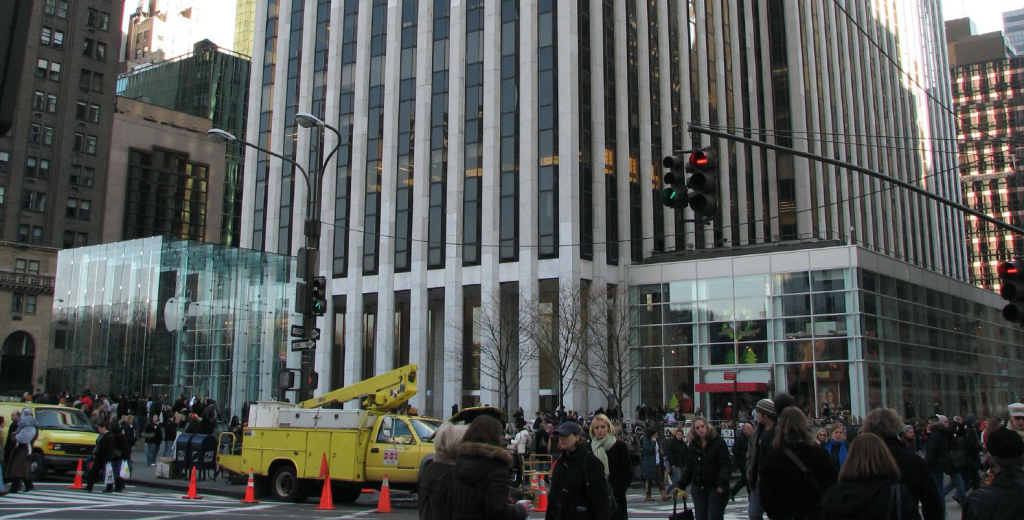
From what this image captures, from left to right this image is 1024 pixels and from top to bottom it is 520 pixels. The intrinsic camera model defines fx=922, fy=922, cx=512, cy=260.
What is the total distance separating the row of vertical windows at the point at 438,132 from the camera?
52094 millimetres

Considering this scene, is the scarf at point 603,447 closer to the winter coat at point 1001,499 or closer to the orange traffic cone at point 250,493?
the winter coat at point 1001,499

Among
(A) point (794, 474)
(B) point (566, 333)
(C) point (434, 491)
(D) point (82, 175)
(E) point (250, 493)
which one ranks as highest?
(D) point (82, 175)

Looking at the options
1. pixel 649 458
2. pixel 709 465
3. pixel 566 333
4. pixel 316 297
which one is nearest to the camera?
pixel 709 465

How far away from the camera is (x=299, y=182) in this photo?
5769 centimetres

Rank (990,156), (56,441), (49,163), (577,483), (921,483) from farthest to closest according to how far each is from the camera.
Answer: (990,156) → (49,163) → (56,441) → (577,483) → (921,483)

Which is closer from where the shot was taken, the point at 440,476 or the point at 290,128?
the point at 440,476

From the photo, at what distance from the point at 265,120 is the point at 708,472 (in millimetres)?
55202

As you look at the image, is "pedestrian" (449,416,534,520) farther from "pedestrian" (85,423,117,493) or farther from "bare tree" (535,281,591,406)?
"bare tree" (535,281,591,406)

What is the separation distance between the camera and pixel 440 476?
693 cm

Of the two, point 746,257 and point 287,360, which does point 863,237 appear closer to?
point 746,257

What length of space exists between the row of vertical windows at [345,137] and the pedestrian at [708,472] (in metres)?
Result: 45.8

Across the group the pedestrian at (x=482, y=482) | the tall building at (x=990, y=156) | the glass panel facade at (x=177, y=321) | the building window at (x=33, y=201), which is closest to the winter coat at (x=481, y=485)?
the pedestrian at (x=482, y=482)

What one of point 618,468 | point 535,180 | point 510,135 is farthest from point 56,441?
point 510,135

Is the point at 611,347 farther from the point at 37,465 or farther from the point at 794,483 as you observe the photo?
the point at 794,483
